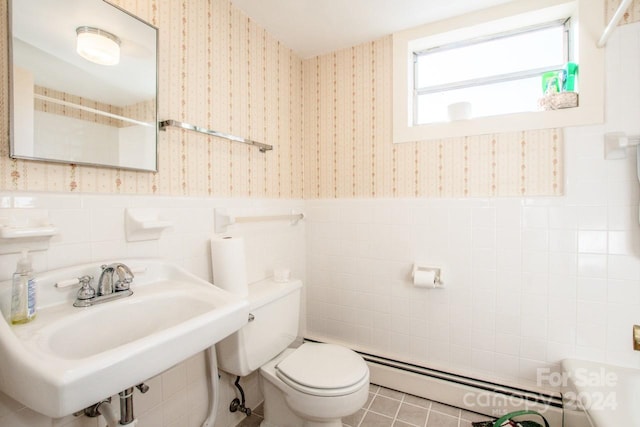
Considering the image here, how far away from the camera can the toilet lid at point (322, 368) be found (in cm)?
128

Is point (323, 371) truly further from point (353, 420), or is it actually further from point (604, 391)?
point (604, 391)

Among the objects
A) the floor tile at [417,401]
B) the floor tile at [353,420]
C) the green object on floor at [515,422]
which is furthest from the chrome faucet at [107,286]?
the green object on floor at [515,422]

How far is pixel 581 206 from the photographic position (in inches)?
58.0

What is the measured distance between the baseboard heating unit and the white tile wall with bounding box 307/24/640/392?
0.06 m

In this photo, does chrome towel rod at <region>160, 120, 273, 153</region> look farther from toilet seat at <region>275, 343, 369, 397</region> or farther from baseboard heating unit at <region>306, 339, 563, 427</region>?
baseboard heating unit at <region>306, 339, 563, 427</region>

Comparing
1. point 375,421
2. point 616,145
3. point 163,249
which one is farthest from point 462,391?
point 163,249

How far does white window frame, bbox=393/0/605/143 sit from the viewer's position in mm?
1451

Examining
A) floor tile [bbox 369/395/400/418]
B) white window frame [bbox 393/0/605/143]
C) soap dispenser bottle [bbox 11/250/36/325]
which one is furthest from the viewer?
floor tile [bbox 369/395/400/418]

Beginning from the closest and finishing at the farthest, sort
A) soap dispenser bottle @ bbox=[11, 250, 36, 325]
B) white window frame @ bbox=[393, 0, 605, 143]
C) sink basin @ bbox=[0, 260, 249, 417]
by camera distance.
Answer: sink basin @ bbox=[0, 260, 249, 417] < soap dispenser bottle @ bbox=[11, 250, 36, 325] < white window frame @ bbox=[393, 0, 605, 143]

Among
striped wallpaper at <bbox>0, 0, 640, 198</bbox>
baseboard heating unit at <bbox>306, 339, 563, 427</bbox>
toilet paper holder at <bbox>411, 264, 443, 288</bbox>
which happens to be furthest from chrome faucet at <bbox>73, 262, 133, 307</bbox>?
baseboard heating unit at <bbox>306, 339, 563, 427</bbox>

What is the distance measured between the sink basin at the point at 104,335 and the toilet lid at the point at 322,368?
554mm

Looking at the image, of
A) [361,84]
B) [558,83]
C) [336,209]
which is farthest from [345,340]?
[558,83]

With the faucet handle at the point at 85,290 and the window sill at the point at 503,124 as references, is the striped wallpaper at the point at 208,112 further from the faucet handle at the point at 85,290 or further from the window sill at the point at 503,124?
the window sill at the point at 503,124

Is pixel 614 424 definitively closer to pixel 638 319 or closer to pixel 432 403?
pixel 638 319
